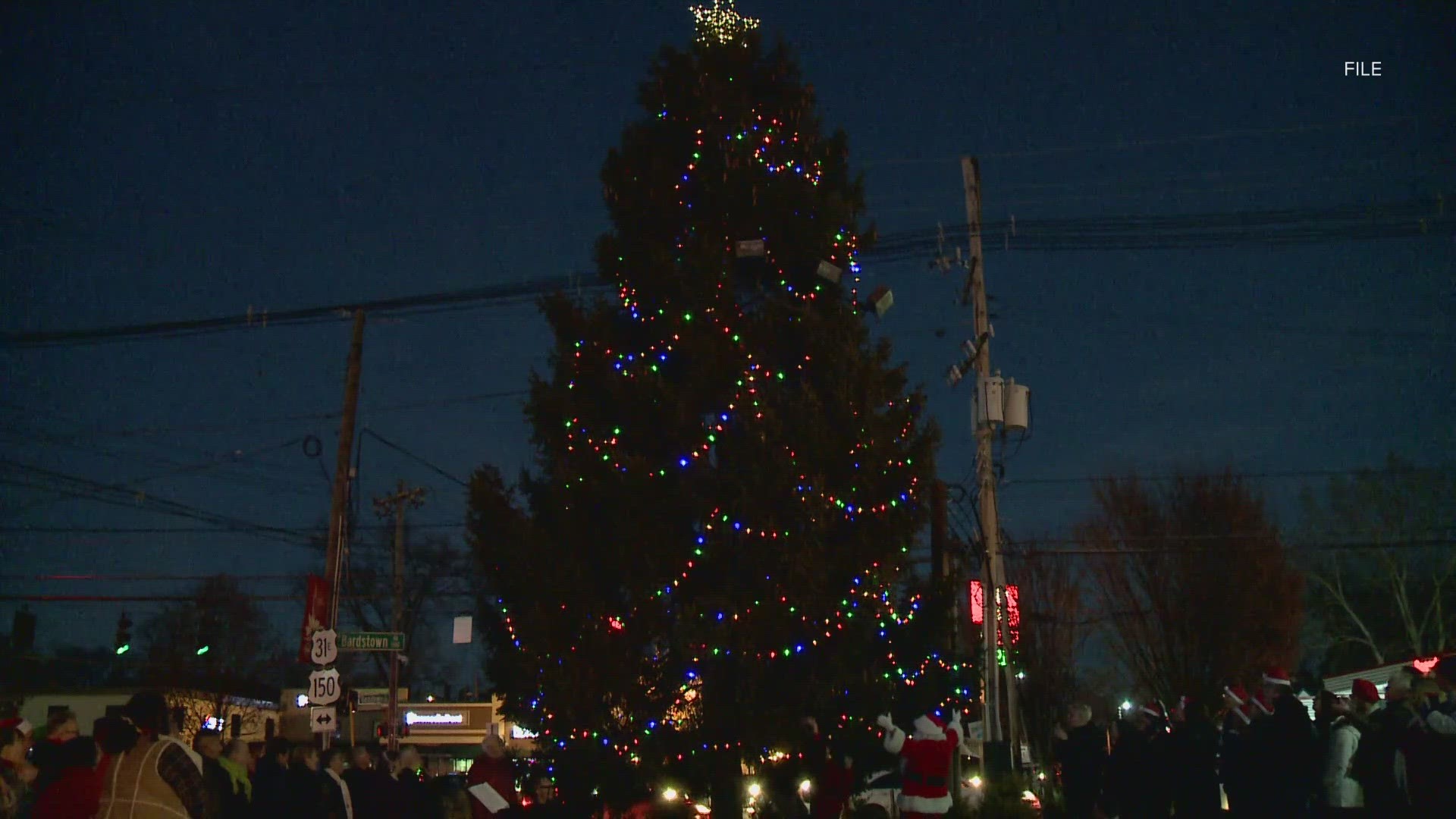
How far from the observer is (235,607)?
56969mm

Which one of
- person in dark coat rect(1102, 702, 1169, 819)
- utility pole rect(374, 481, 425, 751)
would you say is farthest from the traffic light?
person in dark coat rect(1102, 702, 1169, 819)

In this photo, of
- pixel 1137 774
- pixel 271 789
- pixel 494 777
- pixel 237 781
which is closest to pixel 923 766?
pixel 1137 774

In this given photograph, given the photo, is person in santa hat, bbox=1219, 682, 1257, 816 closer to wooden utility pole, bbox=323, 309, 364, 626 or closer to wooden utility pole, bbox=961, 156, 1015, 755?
wooden utility pole, bbox=961, 156, 1015, 755

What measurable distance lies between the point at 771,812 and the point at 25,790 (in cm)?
709

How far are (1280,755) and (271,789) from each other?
840 cm

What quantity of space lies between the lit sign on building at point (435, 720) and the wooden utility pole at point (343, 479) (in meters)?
34.9

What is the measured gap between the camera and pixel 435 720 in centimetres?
5622

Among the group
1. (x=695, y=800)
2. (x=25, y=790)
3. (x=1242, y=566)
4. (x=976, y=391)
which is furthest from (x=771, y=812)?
(x=1242, y=566)

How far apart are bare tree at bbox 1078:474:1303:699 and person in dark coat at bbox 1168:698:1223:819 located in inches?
1030

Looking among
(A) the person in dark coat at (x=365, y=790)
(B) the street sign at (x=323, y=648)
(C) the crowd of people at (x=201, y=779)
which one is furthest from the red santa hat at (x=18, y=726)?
(B) the street sign at (x=323, y=648)

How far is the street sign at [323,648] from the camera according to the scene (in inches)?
774

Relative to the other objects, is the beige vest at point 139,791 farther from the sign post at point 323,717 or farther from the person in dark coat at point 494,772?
the sign post at point 323,717

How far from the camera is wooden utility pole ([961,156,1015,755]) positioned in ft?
72.6

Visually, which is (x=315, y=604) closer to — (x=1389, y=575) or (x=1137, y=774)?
(x=1137, y=774)
